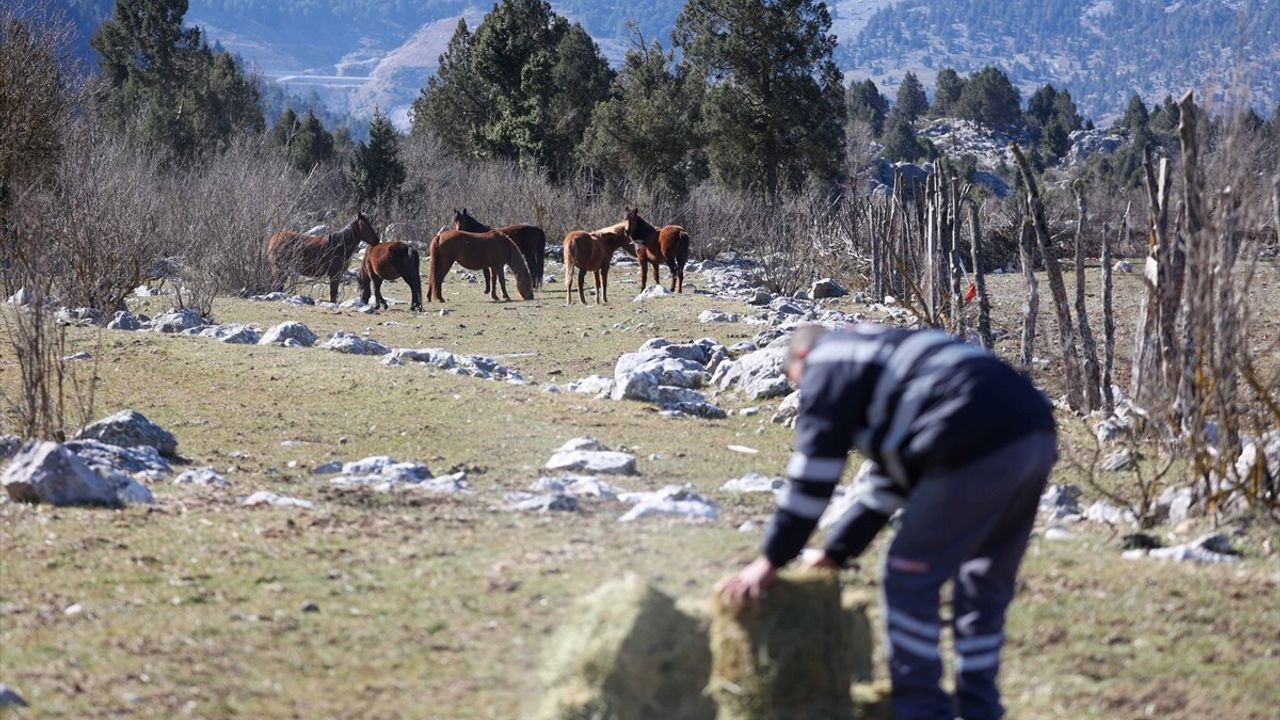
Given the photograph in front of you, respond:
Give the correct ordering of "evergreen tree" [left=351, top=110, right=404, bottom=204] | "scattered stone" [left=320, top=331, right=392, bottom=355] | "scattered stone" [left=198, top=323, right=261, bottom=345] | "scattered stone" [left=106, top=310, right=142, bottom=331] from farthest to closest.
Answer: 1. "evergreen tree" [left=351, top=110, right=404, bottom=204]
2. "scattered stone" [left=106, top=310, right=142, bottom=331]
3. "scattered stone" [left=198, top=323, right=261, bottom=345]
4. "scattered stone" [left=320, top=331, right=392, bottom=355]

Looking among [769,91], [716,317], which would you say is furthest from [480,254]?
[769,91]

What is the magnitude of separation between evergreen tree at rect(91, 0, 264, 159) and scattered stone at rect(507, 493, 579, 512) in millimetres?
50240

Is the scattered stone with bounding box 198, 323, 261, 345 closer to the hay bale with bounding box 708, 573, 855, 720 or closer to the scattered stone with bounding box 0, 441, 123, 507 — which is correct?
the scattered stone with bounding box 0, 441, 123, 507

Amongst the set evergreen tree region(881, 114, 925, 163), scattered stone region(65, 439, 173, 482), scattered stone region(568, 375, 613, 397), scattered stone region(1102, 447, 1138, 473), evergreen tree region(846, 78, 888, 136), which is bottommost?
scattered stone region(1102, 447, 1138, 473)

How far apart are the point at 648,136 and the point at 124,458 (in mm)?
36852

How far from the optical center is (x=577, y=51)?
53.8 metres

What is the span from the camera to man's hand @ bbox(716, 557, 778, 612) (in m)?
4.28

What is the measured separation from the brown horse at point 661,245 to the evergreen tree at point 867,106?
260 ft

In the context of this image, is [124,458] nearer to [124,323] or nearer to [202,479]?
[202,479]

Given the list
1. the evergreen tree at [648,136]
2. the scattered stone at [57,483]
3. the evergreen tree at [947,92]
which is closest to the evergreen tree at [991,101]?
the evergreen tree at [947,92]

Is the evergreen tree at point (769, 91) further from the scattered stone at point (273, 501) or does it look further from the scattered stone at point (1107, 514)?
the scattered stone at point (273, 501)

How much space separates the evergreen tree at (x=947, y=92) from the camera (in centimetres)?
12688

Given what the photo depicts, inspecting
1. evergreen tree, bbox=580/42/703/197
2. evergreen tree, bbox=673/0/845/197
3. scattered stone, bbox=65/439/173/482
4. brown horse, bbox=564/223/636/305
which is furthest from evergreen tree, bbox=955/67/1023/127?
scattered stone, bbox=65/439/173/482

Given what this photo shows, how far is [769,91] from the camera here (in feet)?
143
